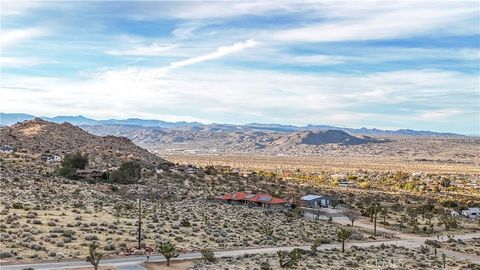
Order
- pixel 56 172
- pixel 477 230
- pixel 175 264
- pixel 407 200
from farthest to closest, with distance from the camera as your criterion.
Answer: pixel 407 200 → pixel 56 172 → pixel 477 230 → pixel 175 264

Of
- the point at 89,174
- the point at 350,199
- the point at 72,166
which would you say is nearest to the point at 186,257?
the point at 89,174

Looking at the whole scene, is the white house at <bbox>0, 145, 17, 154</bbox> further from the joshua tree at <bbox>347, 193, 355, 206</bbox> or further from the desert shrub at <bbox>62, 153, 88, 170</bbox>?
the joshua tree at <bbox>347, 193, 355, 206</bbox>

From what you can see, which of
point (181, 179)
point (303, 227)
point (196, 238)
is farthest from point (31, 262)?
point (181, 179)

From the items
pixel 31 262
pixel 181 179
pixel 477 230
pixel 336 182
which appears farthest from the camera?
pixel 336 182

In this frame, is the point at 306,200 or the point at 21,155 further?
the point at 21,155

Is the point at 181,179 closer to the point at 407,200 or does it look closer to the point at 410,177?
the point at 407,200

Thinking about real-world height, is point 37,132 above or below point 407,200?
above

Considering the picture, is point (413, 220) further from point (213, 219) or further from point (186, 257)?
point (186, 257)

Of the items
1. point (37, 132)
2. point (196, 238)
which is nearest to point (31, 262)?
point (196, 238)
